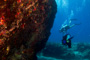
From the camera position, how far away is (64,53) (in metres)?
11.7

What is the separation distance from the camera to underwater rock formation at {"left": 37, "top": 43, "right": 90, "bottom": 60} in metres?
11.2

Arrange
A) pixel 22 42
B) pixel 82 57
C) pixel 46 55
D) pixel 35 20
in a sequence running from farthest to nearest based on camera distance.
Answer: pixel 46 55, pixel 82 57, pixel 35 20, pixel 22 42

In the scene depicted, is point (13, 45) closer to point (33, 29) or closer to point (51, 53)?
point (33, 29)

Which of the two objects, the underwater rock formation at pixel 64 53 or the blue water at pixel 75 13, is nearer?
the underwater rock formation at pixel 64 53

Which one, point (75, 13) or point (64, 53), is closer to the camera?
point (64, 53)

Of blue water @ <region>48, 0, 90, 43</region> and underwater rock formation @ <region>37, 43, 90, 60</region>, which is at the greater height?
blue water @ <region>48, 0, 90, 43</region>

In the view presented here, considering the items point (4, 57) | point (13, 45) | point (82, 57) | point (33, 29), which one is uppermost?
point (82, 57)

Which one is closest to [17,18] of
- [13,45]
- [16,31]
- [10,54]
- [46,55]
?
[16,31]

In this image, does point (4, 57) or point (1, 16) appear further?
point (4, 57)

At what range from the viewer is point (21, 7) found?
3.26m

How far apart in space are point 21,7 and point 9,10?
0.40 metres

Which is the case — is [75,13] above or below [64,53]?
above

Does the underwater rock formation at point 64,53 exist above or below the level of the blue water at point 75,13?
below

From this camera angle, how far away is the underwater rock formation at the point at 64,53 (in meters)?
11.2
